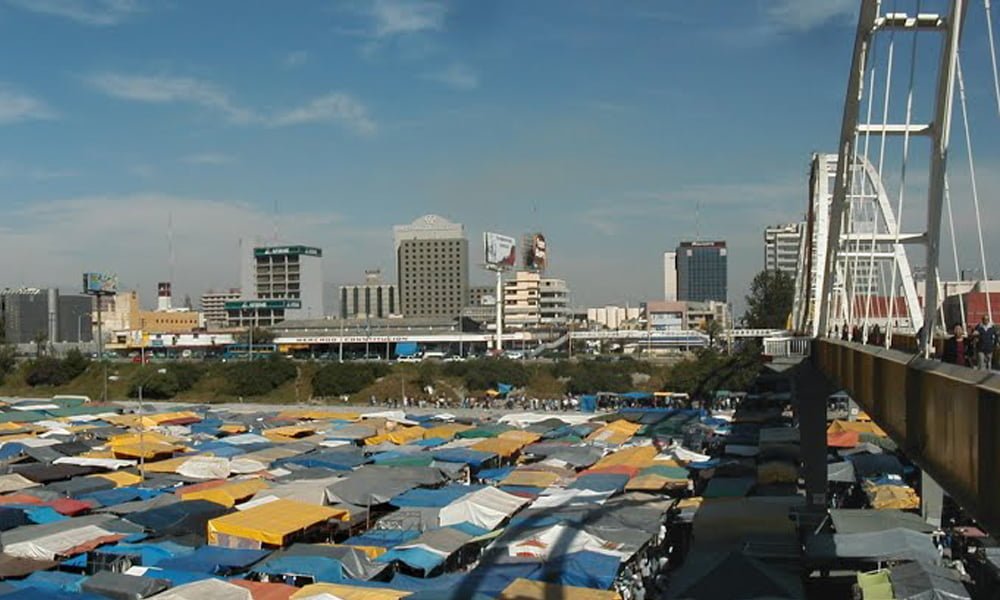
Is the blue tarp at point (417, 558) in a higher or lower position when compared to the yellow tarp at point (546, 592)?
lower

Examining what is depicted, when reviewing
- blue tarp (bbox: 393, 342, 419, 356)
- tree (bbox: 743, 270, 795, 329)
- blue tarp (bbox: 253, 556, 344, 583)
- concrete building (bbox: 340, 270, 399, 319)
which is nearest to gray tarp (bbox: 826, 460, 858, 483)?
blue tarp (bbox: 253, 556, 344, 583)

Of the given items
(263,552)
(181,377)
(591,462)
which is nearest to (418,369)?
(181,377)

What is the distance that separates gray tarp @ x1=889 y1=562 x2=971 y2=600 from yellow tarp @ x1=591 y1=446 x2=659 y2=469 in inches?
448

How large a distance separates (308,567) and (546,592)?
4.20 meters

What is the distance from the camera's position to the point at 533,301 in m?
110

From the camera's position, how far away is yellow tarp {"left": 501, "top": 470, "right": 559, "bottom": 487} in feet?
78.5

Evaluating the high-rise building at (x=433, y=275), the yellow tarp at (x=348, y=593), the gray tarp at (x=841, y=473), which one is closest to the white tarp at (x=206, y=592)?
the yellow tarp at (x=348, y=593)

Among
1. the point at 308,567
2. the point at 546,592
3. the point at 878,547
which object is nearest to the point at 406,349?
the point at 308,567

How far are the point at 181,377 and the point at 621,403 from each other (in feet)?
101

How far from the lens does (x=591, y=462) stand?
92.0ft

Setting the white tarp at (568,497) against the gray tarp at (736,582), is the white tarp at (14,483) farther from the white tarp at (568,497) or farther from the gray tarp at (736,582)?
the gray tarp at (736,582)

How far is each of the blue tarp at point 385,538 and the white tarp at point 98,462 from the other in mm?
11983

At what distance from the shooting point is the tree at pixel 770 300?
78088 mm

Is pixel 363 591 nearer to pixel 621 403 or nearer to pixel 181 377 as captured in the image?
pixel 621 403
